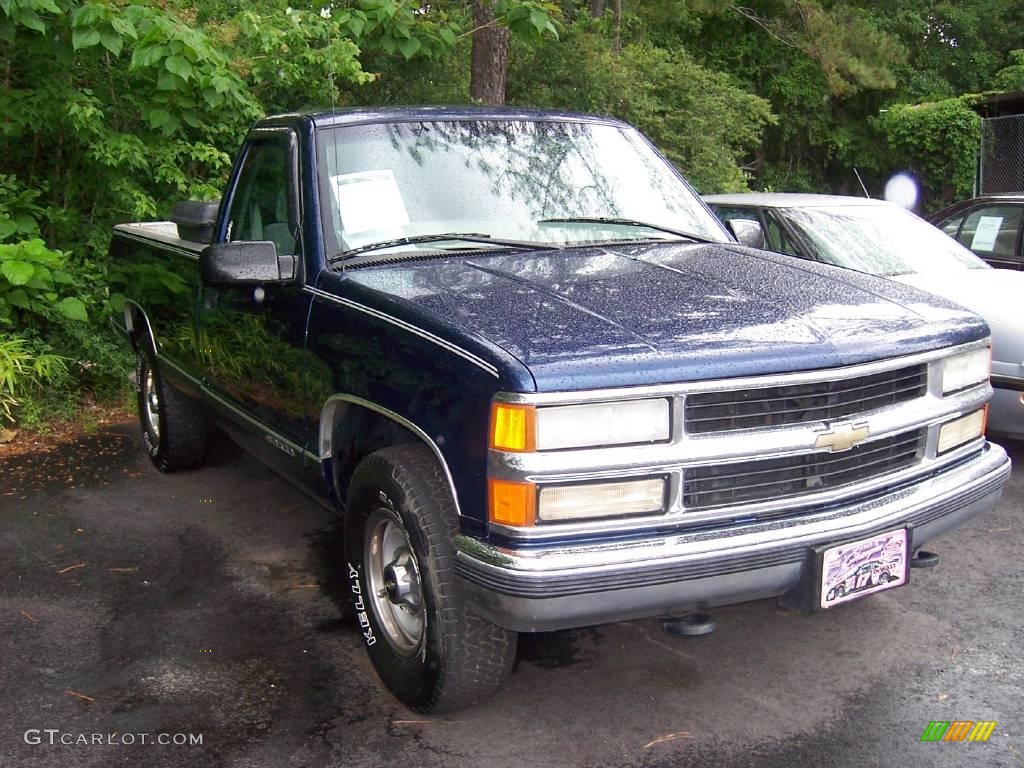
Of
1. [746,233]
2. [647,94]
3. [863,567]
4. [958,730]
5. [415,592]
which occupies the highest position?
[647,94]

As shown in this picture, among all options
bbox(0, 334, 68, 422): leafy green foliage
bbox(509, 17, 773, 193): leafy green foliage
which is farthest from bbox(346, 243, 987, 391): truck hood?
bbox(509, 17, 773, 193): leafy green foliage

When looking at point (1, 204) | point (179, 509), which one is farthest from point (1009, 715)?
point (1, 204)

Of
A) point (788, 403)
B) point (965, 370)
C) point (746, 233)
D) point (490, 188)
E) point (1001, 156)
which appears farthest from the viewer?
point (1001, 156)

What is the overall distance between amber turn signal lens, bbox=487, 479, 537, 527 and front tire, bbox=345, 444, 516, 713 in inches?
10.1

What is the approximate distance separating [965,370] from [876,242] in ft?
11.1

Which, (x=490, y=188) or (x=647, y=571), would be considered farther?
(x=490, y=188)

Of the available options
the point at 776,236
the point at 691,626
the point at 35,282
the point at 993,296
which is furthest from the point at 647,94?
the point at 691,626

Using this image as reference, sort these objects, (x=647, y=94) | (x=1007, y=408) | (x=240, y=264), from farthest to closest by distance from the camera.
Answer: (x=647, y=94) < (x=1007, y=408) < (x=240, y=264)

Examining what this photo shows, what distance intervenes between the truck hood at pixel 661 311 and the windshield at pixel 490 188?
195 millimetres

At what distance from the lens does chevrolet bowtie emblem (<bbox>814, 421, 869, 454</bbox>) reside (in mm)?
3137

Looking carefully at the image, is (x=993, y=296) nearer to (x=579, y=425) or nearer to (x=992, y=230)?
(x=992, y=230)

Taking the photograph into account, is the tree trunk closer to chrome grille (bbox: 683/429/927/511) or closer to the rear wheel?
the rear wheel

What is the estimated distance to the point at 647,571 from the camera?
292 cm

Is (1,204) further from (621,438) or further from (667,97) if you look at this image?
(667,97)
